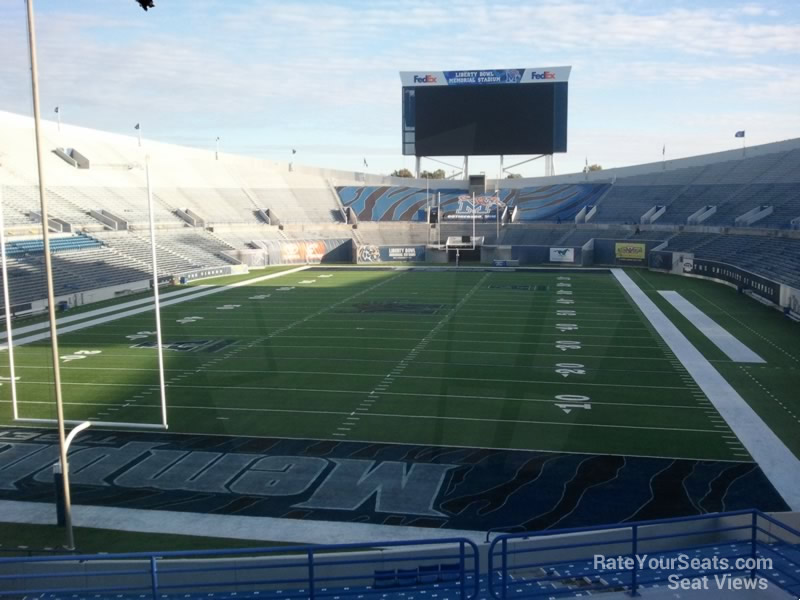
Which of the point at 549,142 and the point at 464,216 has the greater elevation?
the point at 549,142

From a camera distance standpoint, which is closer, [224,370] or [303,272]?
[224,370]

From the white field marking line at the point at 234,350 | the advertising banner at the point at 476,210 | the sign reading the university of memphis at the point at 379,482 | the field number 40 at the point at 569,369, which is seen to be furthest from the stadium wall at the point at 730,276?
the sign reading the university of memphis at the point at 379,482

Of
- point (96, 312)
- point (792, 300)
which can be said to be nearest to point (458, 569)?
point (792, 300)

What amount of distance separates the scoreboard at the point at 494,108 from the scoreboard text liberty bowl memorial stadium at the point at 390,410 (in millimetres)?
10047

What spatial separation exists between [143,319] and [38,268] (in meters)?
8.28

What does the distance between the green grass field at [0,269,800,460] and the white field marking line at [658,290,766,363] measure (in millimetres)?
394

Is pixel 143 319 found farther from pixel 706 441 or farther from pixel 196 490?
pixel 706 441

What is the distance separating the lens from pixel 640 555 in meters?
7.24

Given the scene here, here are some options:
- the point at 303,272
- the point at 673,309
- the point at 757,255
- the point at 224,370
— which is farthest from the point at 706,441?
the point at 303,272

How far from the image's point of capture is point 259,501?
37.2 feet

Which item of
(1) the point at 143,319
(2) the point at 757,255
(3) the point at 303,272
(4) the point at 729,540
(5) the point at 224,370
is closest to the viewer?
Result: (4) the point at 729,540

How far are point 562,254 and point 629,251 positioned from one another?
14.2ft

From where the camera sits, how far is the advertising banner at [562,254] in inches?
1961

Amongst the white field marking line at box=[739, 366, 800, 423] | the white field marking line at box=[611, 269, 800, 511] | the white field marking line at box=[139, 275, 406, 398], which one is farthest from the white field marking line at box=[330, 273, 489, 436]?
the white field marking line at box=[739, 366, 800, 423]
